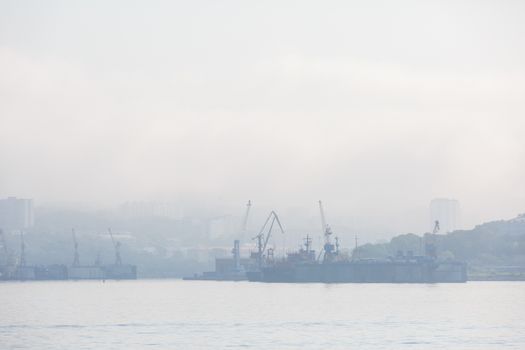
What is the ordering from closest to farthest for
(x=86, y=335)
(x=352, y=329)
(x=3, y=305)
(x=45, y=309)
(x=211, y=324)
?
(x=86, y=335), (x=352, y=329), (x=211, y=324), (x=45, y=309), (x=3, y=305)

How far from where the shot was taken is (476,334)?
12219 cm

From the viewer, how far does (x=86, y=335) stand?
4683 inches

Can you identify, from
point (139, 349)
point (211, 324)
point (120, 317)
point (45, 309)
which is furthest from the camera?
point (45, 309)

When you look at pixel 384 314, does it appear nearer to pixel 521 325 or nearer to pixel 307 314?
pixel 307 314

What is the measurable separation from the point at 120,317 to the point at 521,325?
49.0 meters

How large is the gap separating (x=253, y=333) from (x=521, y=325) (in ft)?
107

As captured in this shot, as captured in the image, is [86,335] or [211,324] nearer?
[86,335]

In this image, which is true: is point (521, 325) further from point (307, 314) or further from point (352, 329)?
point (307, 314)

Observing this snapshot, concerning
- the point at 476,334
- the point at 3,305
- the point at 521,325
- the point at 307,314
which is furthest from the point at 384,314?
the point at 3,305

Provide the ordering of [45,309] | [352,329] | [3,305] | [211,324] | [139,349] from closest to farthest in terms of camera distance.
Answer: [139,349], [352,329], [211,324], [45,309], [3,305]

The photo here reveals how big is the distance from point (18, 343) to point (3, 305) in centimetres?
8567

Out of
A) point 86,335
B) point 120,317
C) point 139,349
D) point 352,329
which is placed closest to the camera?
point 139,349

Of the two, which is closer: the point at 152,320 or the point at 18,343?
Answer: the point at 18,343

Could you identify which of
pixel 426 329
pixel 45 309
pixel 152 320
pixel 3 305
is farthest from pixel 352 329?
pixel 3 305
